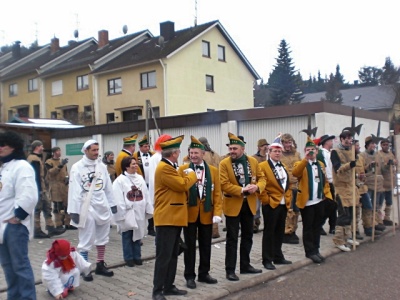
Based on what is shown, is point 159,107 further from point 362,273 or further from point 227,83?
point 362,273

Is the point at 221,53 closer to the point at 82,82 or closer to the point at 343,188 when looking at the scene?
the point at 82,82

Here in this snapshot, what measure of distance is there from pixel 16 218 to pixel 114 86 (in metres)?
33.5

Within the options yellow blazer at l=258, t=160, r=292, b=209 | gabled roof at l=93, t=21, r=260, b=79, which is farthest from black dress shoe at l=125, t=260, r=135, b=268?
gabled roof at l=93, t=21, r=260, b=79

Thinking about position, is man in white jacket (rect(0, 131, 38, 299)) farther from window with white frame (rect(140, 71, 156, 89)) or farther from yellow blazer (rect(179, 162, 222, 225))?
window with white frame (rect(140, 71, 156, 89))

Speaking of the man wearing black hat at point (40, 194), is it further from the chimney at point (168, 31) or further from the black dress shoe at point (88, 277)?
the chimney at point (168, 31)

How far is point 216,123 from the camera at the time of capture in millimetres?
20406

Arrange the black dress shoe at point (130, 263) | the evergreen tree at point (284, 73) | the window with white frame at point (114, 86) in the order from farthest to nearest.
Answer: the evergreen tree at point (284, 73), the window with white frame at point (114, 86), the black dress shoe at point (130, 263)

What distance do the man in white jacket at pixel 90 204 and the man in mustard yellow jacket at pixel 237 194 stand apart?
178cm

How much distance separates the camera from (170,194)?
18.4 ft

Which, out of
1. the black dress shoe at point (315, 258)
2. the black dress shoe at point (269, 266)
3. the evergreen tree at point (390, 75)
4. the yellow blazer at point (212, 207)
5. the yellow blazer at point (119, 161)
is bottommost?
the black dress shoe at point (315, 258)

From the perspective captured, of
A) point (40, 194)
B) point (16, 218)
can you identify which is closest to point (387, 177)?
point (40, 194)

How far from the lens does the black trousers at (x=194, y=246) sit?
6.13 m

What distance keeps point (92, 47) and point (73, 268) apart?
141 feet

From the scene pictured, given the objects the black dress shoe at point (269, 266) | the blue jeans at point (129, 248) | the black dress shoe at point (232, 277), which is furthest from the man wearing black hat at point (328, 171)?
the blue jeans at point (129, 248)
